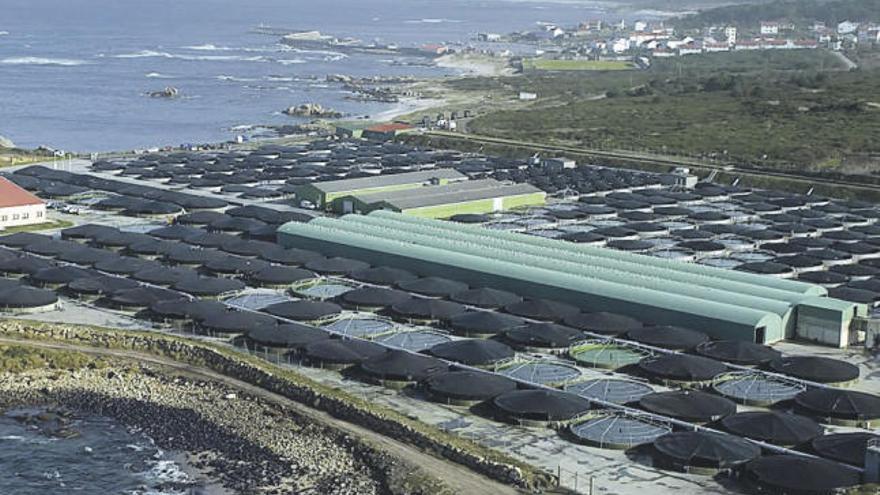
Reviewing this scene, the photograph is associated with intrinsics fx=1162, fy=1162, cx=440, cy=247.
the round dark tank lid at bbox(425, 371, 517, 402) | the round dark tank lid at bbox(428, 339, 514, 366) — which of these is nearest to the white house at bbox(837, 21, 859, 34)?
the round dark tank lid at bbox(428, 339, 514, 366)

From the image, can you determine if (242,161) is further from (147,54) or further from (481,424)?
(147,54)

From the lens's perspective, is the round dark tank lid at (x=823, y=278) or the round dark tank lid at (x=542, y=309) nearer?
the round dark tank lid at (x=542, y=309)

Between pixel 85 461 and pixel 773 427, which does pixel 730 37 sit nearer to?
pixel 773 427

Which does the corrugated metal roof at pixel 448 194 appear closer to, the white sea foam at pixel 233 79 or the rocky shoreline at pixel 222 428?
the rocky shoreline at pixel 222 428

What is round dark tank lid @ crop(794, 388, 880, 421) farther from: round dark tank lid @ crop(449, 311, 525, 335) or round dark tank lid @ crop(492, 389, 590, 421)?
round dark tank lid @ crop(449, 311, 525, 335)

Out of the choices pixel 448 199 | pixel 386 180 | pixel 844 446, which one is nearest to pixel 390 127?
pixel 386 180

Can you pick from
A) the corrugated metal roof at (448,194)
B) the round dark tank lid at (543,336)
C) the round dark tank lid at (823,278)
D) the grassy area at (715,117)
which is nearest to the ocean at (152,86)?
the grassy area at (715,117)
